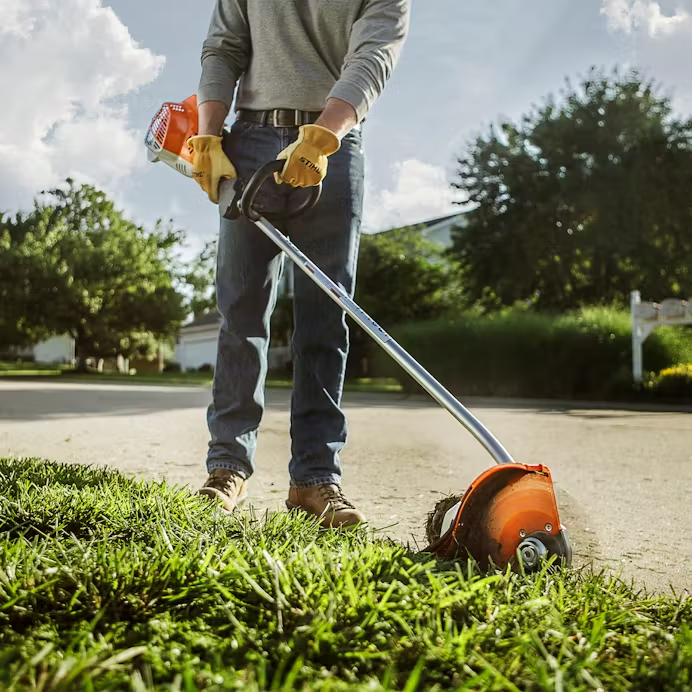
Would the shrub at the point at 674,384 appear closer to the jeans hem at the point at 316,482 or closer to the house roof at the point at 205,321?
the jeans hem at the point at 316,482

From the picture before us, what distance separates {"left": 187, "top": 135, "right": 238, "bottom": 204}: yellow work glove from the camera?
2.48m

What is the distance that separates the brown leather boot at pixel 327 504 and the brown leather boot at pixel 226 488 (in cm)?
16

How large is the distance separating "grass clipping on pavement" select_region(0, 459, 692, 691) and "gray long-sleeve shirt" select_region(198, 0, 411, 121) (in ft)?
5.27

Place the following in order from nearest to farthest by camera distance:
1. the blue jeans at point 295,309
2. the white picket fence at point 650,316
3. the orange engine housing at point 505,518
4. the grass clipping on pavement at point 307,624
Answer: the grass clipping on pavement at point 307,624
the orange engine housing at point 505,518
the blue jeans at point 295,309
the white picket fence at point 650,316

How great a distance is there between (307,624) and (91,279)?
32.0 meters

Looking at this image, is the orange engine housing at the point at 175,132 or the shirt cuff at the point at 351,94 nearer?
the shirt cuff at the point at 351,94

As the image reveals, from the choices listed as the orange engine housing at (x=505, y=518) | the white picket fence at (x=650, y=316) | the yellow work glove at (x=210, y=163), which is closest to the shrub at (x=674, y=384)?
the white picket fence at (x=650, y=316)

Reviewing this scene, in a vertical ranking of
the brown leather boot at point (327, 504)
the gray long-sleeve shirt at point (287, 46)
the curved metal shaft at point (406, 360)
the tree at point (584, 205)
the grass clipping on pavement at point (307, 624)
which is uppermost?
the tree at point (584, 205)

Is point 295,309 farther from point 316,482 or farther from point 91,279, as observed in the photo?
point 91,279

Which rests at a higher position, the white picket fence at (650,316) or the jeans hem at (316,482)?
the white picket fence at (650,316)

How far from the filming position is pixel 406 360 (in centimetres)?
200

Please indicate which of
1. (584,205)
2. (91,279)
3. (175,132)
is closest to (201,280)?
(91,279)

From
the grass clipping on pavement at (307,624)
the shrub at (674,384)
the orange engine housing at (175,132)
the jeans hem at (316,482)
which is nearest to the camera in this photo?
the grass clipping on pavement at (307,624)

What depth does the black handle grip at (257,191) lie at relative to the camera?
88.9 inches
